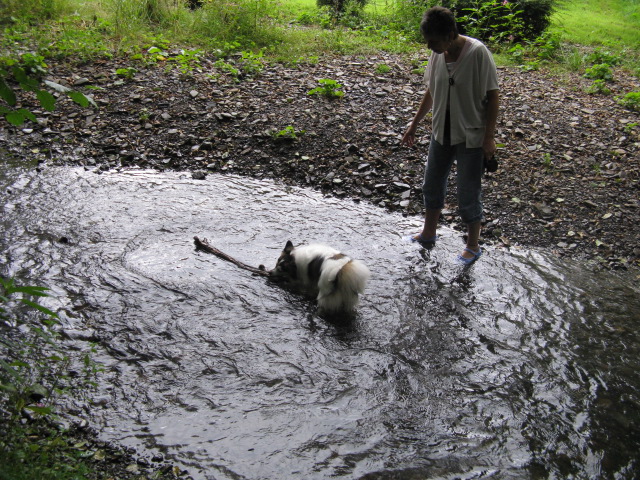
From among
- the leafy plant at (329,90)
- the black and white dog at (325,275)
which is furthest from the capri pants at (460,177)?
the leafy plant at (329,90)

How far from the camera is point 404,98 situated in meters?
10.1

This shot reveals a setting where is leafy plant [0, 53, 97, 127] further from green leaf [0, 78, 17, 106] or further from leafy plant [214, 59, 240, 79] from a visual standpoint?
leafy plant [214, 59, 240, 79]

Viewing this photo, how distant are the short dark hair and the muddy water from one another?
270cm

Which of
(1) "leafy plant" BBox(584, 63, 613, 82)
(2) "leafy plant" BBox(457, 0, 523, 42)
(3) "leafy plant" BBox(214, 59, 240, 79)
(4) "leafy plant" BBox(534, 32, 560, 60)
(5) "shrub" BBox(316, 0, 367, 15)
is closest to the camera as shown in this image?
(3) "leafy plant" BBox(214, 59, 240, 79)

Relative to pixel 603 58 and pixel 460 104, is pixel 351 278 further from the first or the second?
pixel 603 58

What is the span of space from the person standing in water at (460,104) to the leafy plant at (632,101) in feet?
21.4

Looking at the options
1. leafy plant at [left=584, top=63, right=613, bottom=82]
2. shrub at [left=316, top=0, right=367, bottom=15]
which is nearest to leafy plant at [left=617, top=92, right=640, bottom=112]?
leafy plant at [left=584, top=63, right=613, bottom=82]

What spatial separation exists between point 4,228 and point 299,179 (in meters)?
4.15

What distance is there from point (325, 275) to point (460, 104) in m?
2.23

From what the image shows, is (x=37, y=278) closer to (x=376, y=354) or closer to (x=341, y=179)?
(x=376, y=354)

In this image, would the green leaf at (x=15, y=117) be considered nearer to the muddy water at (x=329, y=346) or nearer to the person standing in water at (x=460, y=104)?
the muddy water at (x=329, y=346)

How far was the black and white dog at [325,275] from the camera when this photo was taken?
192 inches

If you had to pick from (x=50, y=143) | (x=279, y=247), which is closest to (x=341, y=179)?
(x=279, y=247)

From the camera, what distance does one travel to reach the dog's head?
543 centimetres
